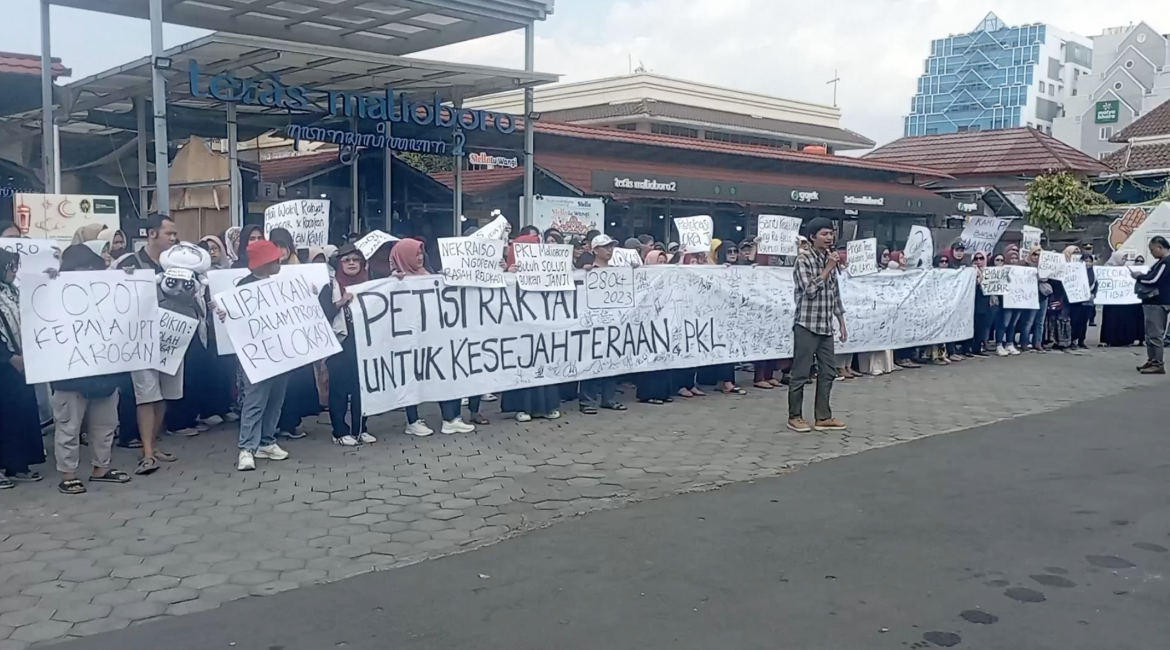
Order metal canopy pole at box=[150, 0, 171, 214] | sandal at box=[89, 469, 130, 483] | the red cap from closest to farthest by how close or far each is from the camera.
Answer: sandal at box=[89, 469, 130, 483] < the red cap < metal canopy pole at box=[150, 0, 171, 214]

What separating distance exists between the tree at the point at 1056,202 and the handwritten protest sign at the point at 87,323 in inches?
1031

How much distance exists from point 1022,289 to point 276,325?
11562 mm

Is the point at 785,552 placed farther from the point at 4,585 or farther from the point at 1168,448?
the point at 1168,448

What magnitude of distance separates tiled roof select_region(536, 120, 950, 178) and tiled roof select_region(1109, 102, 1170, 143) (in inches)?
454

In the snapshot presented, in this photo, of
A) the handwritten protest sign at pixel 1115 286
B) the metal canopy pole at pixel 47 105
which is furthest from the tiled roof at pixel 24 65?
the handwritten protest sign at pixel 1115 286

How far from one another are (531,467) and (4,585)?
11.7ft

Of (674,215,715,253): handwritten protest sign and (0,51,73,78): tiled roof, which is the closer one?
(674,215,715,253): handwritten protest sign

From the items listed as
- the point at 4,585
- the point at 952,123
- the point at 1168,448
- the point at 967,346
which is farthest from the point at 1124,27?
the point at 4,585

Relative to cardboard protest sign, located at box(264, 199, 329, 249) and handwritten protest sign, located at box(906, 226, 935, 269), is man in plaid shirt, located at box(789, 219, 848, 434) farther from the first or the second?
handwritten protest sign, located at box(906, 226, 935, 269)

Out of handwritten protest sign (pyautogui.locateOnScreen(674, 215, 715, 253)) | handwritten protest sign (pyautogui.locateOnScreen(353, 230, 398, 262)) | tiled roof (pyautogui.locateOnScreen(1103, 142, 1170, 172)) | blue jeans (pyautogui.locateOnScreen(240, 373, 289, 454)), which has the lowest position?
blue jeans (pyautogui.locateOnScreen(240, 373, 289, 454))

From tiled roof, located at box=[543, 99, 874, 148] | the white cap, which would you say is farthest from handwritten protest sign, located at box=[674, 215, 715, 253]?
tiled roof, located at box=[543, 99, 874, 148]

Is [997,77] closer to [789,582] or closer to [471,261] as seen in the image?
[471,261]

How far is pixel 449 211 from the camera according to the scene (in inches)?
744

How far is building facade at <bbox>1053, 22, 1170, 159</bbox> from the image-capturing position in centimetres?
8338
